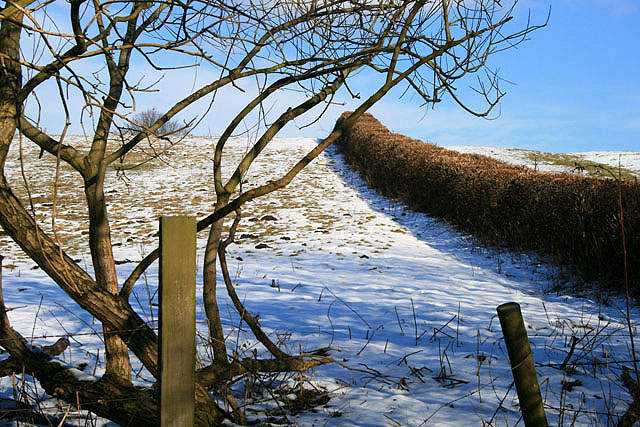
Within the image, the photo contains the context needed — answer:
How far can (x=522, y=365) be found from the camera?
5.35 feet

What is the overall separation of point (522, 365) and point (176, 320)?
1.28 m

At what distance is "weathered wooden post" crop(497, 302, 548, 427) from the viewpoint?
1.62 metres

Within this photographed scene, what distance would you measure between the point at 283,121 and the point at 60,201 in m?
10.7

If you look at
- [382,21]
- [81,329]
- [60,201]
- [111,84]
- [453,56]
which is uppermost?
[382,21]

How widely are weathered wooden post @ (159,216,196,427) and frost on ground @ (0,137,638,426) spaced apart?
508 millimetres

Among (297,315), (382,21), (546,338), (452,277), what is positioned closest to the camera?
(382,21)

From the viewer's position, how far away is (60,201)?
11258 millimetres

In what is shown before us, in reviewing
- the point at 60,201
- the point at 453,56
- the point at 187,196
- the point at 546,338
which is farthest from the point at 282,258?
the point at 60,201

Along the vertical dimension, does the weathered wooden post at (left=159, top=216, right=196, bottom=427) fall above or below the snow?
below

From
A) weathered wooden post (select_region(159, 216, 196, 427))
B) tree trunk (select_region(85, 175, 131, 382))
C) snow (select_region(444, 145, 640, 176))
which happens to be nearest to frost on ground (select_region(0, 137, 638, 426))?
tree trunk (select_region(85, 175, 131, 382))

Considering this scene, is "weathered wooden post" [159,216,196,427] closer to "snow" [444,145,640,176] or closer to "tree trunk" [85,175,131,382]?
"tree trunk" [85,175,131,382]

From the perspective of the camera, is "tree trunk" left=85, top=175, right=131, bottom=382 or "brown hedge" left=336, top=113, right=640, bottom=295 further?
"brown hedge" left=336, top=113, right=640, bottom=295

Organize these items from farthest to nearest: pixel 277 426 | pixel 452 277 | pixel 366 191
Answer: pixel 366 191, pixel 452 277, pixel 277 426

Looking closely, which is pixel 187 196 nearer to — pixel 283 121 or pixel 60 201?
pixel 60 201
